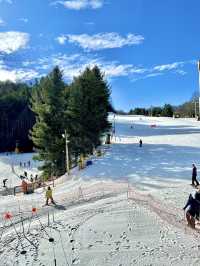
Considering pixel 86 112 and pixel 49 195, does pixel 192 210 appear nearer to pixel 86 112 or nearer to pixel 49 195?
pixel 49 195

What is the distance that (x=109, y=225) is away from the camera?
18.7 metres

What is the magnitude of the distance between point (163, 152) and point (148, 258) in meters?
29.6

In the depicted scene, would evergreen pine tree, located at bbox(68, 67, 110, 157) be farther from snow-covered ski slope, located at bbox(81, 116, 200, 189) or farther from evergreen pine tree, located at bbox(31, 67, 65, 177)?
snow-covered ski slope, located at bbox(81, 116, 200, 189)

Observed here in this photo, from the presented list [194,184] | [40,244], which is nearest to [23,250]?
[40,244]

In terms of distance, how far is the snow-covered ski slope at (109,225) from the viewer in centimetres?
1551

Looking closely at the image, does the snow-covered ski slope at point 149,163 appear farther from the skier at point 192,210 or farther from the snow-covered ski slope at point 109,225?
the skier at point 192,210

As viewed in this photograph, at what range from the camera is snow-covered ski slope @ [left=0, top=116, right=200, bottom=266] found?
1551cm

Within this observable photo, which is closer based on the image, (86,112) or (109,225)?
(109,225)

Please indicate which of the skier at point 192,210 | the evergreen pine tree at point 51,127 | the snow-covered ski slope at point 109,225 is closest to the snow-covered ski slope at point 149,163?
the snow-covered ski slope at point 109,225

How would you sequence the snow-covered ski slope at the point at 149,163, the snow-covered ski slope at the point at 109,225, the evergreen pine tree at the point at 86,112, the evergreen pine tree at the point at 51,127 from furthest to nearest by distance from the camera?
the evergreen pine tree at the point at 86,112
the evergreen pine tree at the point at 51,127
the snow-covered ski slope at the point at 149,163
the snow-covered ski slope at the point at 109,225

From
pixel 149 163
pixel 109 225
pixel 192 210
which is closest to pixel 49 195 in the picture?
pixel 109 225

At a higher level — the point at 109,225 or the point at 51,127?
the point at 51,127

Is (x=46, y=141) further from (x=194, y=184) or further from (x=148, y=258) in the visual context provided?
(x=148, y=258)

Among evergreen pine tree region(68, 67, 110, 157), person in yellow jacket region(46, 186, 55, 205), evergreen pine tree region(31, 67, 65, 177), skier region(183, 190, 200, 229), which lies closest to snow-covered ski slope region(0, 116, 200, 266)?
skier region(183, 190, 200, 229)
